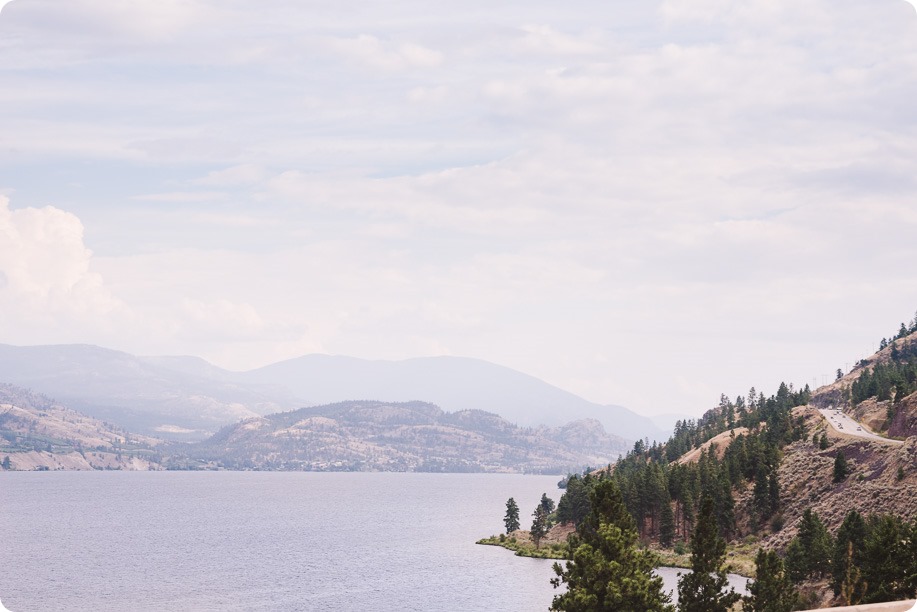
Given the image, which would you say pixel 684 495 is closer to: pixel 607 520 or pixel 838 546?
pixel 838 546

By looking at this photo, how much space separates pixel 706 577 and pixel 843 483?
3774 inches

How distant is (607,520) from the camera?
7406 centimetres

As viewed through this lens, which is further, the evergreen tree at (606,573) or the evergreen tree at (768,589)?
the evergreen tree at (768,589)

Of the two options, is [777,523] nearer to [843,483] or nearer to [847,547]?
[843,483]

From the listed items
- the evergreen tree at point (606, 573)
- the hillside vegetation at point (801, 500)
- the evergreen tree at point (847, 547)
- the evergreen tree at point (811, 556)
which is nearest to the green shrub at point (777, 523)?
the hillside vegetation at point (801, 500)

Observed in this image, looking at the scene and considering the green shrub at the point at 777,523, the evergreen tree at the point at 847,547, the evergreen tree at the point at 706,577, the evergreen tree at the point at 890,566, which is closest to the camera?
the evergreen tree at the point at 890,566

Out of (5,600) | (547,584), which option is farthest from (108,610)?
(547,584)

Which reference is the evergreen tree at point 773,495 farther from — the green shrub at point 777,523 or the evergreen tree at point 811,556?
the evergreen tree at point 811,556

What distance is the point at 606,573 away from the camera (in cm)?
6919

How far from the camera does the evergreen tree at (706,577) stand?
3233 inches

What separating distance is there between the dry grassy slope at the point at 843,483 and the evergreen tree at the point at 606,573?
79871 mm

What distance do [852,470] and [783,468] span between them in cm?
2275

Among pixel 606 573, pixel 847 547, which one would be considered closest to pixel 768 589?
pixel 847 547

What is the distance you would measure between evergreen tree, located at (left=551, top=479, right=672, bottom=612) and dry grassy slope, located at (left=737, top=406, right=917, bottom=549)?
7987cm
